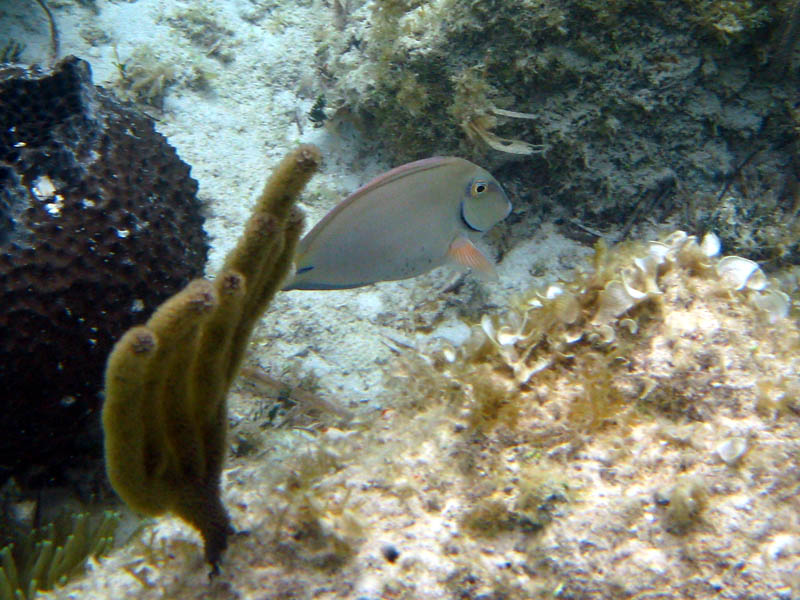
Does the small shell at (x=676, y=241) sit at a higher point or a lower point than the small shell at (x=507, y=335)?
higher

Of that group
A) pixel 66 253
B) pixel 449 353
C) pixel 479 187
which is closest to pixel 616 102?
pixel 479 187

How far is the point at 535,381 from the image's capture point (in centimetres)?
210

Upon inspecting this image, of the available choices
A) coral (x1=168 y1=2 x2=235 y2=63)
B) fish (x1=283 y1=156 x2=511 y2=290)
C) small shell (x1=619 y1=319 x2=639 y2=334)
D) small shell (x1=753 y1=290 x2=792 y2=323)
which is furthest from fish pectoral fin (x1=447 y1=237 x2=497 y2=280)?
coral (x1=168 y1=2 x2=235 y2=63)

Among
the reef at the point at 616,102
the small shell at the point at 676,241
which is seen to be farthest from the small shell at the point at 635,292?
the reef at the point at 616,102

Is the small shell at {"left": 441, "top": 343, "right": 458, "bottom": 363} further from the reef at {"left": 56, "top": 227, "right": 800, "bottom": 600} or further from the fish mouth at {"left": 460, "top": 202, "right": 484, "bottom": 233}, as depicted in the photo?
the fish mouth at {"left": 460, "top": 202, "right": 484, "bottom": 233}

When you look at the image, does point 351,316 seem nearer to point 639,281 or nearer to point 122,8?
point 639,281

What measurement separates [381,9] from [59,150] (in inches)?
96.0

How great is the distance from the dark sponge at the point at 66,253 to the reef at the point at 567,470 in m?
1.03

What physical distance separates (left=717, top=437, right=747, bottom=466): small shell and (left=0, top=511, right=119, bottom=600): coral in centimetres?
257

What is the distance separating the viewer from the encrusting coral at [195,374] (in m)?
1.29

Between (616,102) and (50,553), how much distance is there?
165 inches

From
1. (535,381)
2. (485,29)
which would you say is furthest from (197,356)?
(485,29)

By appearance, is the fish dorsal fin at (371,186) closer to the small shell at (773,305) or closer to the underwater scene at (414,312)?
the underwater scene at (414,312)

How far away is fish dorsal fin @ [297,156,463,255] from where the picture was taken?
2162 mm
